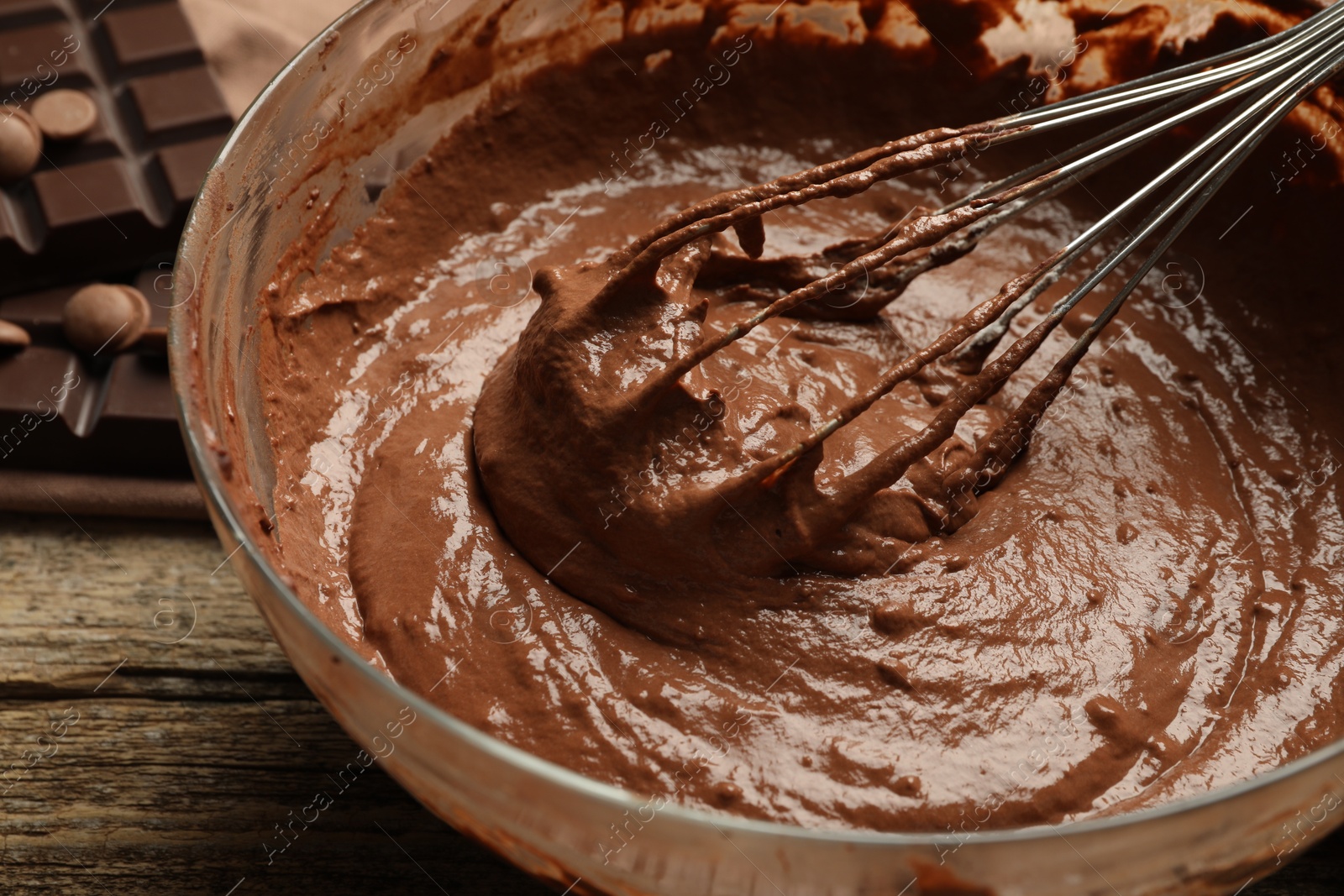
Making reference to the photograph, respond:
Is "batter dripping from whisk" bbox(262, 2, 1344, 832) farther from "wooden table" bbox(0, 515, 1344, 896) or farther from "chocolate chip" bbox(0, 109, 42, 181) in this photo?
"chocolate chip" bbox(0, 109, 42, 181)

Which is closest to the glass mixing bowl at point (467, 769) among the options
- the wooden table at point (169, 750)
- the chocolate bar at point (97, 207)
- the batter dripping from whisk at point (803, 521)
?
the batter dripping from whisk at point (803, 521)

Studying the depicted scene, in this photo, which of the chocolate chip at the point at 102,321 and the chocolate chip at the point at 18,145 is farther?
the chocolate chip at the point at 18,145

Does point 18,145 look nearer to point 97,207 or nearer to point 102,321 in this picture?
point 97,207

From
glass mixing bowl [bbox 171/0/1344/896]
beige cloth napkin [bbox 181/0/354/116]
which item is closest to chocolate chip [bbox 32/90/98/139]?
beige cloth napkin [bbox 181/0/354/116]

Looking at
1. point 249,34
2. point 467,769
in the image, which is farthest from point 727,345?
point 249,34

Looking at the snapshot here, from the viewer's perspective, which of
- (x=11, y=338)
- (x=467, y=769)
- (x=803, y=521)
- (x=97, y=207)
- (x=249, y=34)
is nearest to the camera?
(x=467, y=769)

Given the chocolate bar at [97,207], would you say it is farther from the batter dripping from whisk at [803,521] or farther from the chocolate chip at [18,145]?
the batter dripping from whisk at [803,521]
